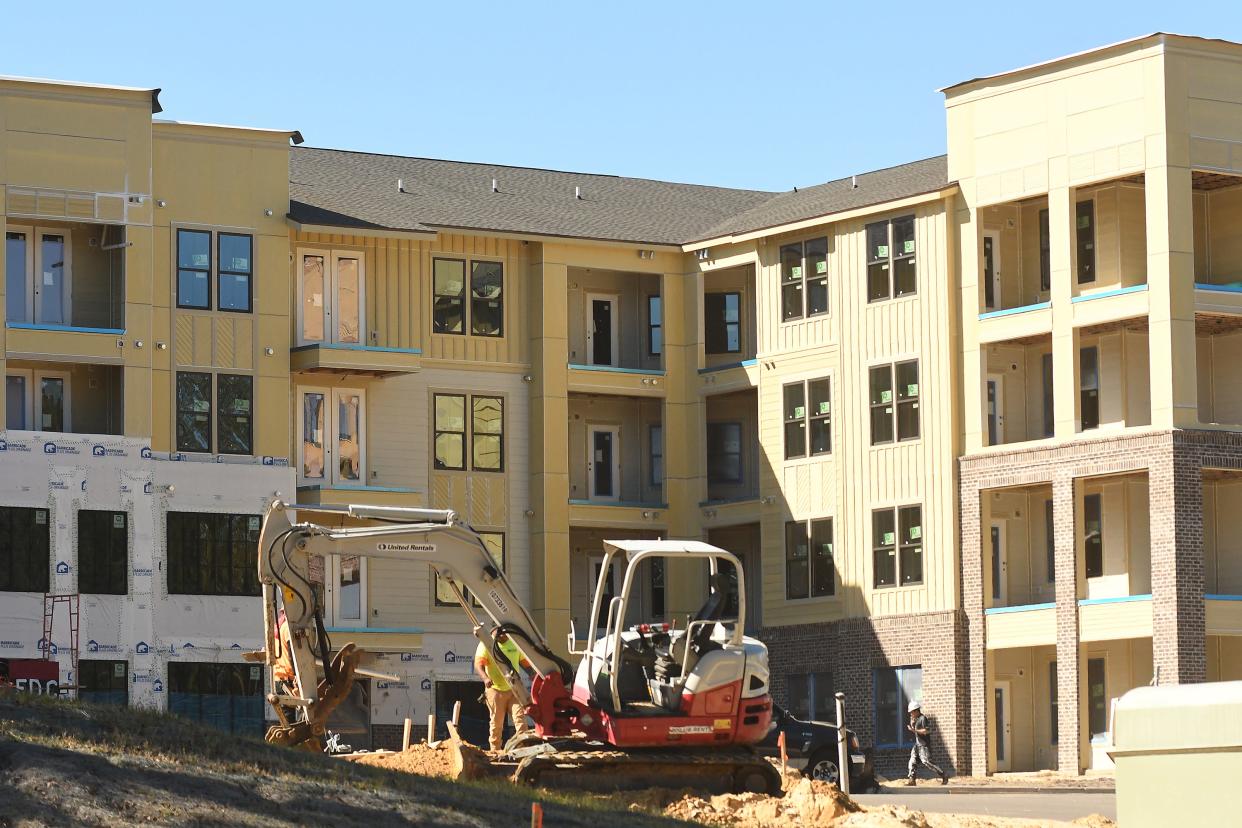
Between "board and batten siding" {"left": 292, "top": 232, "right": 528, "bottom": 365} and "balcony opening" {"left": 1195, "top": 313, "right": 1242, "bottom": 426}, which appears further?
"board and batten siding" {"left": 292, "top": 232, "right": 528, "bottom": 365}

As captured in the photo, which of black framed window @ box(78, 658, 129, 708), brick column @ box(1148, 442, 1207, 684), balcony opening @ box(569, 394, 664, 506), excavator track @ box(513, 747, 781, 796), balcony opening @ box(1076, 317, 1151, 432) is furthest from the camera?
balcony opening @ box(569, 394, 664, 506)

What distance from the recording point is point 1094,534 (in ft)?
168

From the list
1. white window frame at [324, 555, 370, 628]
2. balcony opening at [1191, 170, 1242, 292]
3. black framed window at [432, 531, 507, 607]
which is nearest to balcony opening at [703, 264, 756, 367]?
black framed window at [432, 531, 507, 607]

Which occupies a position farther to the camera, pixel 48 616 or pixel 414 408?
pixel 414 408

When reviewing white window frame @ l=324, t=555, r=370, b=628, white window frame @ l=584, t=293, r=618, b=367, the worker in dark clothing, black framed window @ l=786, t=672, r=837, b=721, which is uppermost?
white window frame @ l=584, t=293, r=618, b=367

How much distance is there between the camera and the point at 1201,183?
5059cm

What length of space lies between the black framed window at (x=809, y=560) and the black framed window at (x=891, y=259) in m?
5.50

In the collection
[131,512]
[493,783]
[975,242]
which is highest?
[975,242]

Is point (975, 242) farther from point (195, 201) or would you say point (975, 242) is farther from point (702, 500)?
point (195, 201)

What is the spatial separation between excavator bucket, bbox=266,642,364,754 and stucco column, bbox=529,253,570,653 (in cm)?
2339

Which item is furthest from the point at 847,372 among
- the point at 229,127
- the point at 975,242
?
the point at 229,127

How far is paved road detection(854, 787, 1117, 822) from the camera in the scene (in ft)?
120

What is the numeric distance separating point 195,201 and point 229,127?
6.21ft

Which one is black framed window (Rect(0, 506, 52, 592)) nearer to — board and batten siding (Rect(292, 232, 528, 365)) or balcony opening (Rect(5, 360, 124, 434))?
balcony opening (Rect(5, 360, 124, 434))
